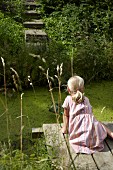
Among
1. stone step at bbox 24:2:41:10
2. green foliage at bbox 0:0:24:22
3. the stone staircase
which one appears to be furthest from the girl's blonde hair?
stone step at bbox 24:2:41:10

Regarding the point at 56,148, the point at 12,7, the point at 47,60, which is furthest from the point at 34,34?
the point at 56,148

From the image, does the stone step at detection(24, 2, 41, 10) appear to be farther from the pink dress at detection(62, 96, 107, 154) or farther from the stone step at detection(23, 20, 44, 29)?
the pink dress at detection(62, 96, 107, 154)

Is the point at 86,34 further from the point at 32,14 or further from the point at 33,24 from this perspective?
the point at 32,14

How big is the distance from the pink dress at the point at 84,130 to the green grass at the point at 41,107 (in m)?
1.24

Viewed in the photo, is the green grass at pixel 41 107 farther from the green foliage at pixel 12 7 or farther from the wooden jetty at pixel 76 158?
the green foliage at pixel 12 7

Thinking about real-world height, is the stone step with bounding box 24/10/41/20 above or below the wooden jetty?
below

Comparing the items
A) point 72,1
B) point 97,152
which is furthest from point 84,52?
point 97,152

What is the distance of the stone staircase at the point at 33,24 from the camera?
31.4 ft

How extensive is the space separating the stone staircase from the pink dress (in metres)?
3.66

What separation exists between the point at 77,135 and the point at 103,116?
217 centimetres

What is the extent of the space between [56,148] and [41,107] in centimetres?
272

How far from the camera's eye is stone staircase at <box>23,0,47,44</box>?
9.59 metres

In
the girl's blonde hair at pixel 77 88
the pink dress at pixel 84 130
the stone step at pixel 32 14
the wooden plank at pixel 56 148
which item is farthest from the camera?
the stone step at pixel 32 14

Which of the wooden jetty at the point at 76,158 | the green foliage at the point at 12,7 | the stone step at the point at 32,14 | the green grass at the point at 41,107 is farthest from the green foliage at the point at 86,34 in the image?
the wooden jetty at the point at 76,158
